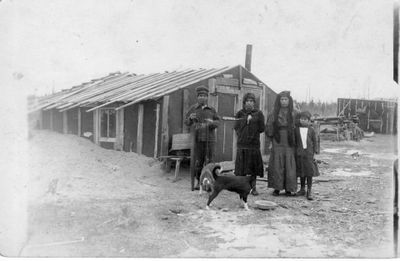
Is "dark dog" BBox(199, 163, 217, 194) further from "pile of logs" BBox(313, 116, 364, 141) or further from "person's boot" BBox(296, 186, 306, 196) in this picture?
"pile of logs" BBox(313, 116, 364, 141)

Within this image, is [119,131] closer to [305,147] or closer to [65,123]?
[65,123]

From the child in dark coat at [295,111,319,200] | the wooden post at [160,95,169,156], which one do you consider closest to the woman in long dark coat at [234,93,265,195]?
the child in dark coat at [295,111,319,200]

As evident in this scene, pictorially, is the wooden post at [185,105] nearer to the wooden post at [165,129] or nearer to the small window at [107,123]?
the wooden post at [165,129]

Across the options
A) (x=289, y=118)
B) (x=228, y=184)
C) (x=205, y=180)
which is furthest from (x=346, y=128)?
(x=228, y=184)

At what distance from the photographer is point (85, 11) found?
5258 mm

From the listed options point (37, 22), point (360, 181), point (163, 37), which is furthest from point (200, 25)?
point (360, 181)

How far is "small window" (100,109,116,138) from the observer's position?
31.1ft

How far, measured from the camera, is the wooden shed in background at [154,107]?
8312 mm

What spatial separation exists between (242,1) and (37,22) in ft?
9.55

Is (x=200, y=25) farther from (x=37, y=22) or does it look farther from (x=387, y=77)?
(x=387, y=77)

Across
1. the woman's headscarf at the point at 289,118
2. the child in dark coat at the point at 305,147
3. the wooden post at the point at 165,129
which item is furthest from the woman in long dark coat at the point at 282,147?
the wooden post at the point at 165,129

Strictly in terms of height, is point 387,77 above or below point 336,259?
above

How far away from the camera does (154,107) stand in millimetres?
8469

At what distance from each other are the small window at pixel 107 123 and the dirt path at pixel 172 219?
2.31 m
